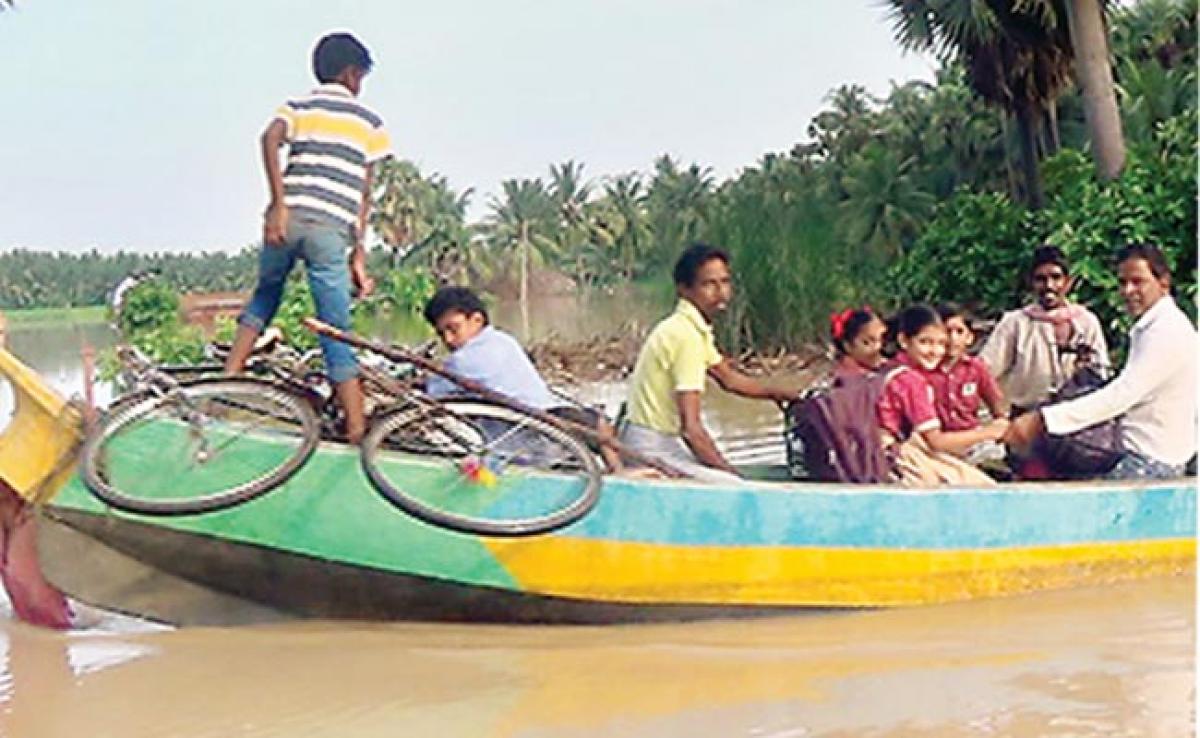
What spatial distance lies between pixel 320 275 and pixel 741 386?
1.72 meters

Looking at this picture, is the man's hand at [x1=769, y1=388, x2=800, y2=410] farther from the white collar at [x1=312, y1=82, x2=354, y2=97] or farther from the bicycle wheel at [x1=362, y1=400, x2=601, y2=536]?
the white collar at [x1=312, y1=82, x2=354, y2=97]

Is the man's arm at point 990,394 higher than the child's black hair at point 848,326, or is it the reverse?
the child's black hair at point 848,326

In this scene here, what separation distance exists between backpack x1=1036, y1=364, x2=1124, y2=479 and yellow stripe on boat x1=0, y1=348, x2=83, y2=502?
3.78 metres

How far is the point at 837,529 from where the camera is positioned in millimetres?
5516

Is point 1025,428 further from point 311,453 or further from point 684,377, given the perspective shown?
point 311,453

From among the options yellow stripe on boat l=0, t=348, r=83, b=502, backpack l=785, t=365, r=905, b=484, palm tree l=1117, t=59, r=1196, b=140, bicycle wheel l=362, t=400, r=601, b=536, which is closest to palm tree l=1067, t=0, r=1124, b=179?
palm tree l=1117, t=59, r=1196, b=140

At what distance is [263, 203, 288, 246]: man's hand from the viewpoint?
16.9 ft

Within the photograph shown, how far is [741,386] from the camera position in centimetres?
588

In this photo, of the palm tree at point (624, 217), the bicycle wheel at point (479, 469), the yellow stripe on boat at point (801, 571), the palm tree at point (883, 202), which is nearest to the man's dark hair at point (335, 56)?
the bicycle wheel at point (479, 469)

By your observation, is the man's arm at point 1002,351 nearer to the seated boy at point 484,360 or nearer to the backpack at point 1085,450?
the backpack at point 1085,450

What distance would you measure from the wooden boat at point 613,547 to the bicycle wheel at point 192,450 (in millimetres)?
80

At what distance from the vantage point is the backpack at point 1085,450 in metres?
6.00

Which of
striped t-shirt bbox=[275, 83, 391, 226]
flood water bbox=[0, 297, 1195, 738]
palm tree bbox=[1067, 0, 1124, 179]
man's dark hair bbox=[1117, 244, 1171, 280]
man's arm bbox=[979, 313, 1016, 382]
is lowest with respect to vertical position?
flood water bbox=[0, 297, 1195, 738]

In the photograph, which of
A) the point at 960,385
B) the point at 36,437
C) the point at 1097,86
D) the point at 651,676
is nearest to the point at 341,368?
the point at 36,437
